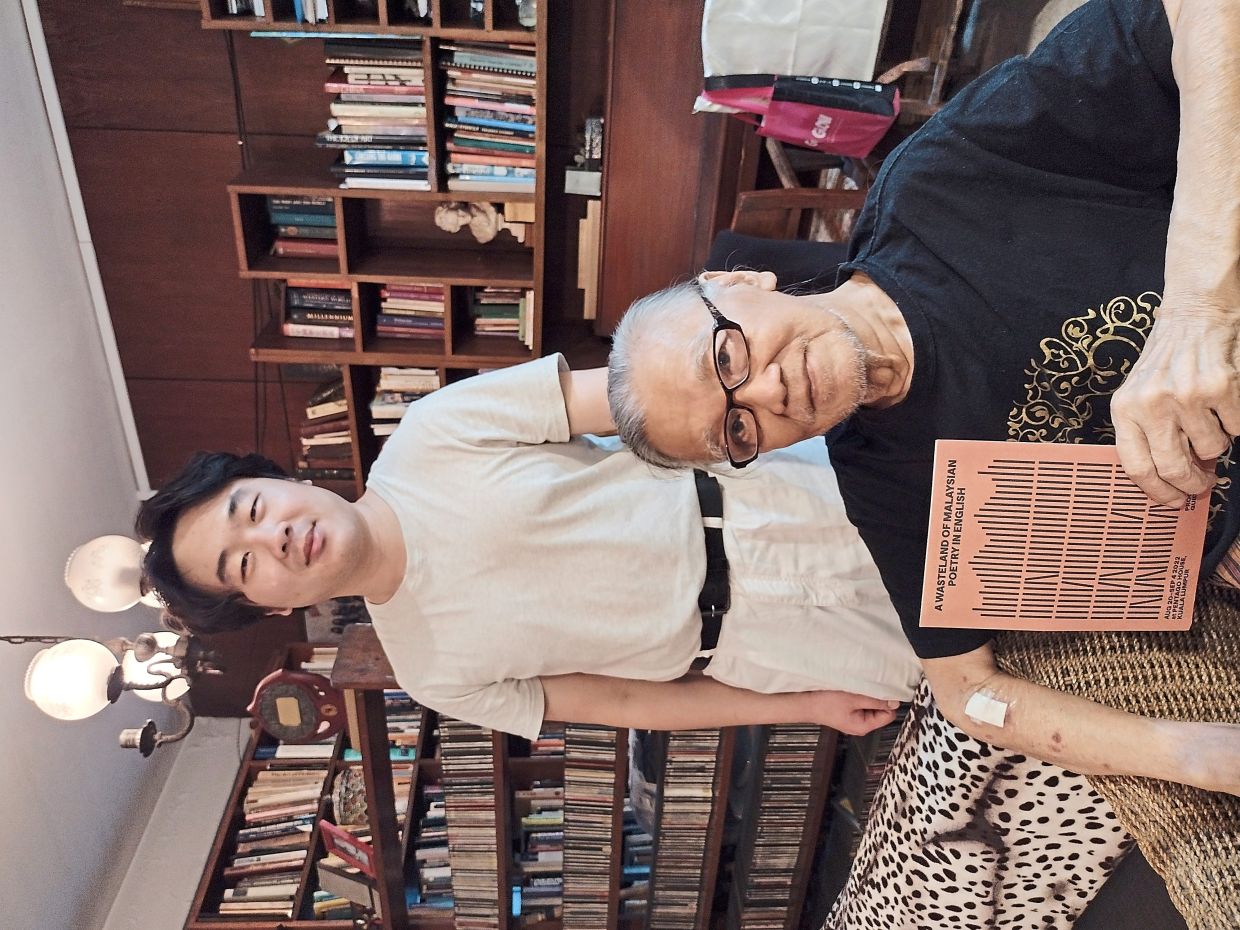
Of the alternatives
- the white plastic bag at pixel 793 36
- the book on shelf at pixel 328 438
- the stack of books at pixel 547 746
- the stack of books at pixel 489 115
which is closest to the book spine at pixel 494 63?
the stack of books at pixel 489 115

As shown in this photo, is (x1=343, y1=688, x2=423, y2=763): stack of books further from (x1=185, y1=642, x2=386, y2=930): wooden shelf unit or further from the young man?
the young man

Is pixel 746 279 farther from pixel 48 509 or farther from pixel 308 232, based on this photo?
pixel 48 509

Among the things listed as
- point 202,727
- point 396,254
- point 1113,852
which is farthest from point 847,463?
point 202,727

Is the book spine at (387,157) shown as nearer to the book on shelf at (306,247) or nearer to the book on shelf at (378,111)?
the book on shelf at (378,111)

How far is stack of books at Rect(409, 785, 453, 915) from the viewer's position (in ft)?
7.45

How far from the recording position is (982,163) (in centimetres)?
106

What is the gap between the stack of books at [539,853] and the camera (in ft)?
6.81

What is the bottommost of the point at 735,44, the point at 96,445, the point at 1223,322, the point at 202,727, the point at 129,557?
the point at 202,727

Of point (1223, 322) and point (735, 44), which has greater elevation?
point (735, 44)

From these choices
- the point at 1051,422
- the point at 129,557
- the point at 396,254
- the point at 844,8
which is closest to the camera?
the point at 1051,422

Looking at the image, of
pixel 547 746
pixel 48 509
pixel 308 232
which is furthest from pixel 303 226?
pixel 547 746

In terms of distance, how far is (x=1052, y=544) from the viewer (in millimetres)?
868

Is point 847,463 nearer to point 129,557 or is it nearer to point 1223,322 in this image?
point 1223,322

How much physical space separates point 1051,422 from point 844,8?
4.47ft
